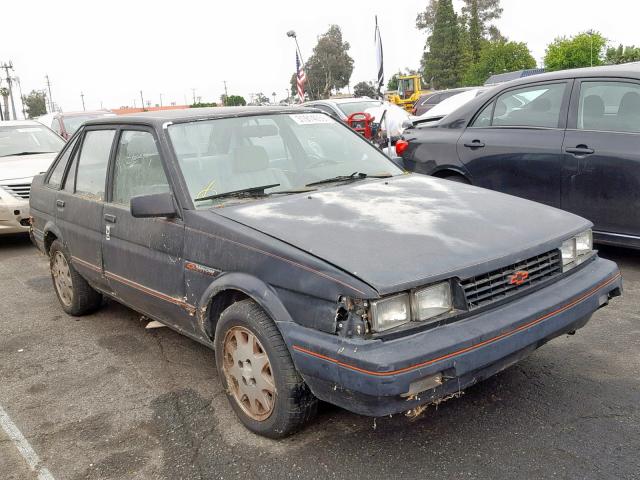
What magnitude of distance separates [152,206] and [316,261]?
1143 mm

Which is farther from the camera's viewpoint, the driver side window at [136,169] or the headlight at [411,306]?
the driver side window at [136,169]

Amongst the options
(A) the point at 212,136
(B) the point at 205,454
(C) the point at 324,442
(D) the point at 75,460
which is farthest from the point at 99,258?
(C) the point at 324,442

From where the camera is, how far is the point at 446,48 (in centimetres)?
6450

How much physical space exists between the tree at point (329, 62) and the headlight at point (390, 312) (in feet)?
239

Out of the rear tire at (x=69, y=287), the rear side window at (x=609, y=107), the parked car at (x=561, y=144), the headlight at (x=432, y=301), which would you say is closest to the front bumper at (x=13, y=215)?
the rear tire at (x=69, y=287)

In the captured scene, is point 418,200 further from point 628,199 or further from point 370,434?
point 628,199

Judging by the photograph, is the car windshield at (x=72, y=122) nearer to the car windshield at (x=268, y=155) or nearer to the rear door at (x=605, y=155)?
the car windshield at (x=268, y=155)

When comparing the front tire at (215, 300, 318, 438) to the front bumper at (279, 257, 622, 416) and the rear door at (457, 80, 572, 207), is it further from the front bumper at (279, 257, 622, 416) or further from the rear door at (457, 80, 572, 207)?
the rear door at (457, 80, 572, 207)

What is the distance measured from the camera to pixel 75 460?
2912 millimetres

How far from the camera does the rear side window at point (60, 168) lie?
4797mm

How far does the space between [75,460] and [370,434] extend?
4.59 ft

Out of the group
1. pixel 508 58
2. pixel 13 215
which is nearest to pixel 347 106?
pixel 13 215

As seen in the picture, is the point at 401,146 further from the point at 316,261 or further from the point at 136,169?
the point at 316,261

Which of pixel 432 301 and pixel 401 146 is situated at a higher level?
pixel 401 146
